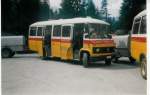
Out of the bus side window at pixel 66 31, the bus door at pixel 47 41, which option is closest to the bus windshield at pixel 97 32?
the bus side window at pixel 66 31

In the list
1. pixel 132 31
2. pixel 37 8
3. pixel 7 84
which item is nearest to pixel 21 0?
pixel 37 8

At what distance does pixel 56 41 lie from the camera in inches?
576

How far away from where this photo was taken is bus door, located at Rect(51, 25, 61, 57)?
14.5 metres

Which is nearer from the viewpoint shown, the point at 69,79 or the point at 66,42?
the point at 69,79

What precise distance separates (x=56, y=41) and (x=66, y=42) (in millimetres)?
751

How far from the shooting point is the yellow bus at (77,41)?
12.9m

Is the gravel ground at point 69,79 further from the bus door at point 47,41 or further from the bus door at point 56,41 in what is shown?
the bus door at point 47,41

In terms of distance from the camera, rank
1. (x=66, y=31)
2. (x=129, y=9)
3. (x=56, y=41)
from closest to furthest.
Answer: (x=129, y=9)
(x=66, y=31)
(x=56, y=41)

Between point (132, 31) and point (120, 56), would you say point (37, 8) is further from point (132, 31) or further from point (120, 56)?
point (120, 56)

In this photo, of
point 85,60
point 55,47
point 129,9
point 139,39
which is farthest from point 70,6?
point 55,47

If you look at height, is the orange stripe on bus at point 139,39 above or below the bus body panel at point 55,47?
above

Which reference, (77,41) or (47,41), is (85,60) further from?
(47,41)

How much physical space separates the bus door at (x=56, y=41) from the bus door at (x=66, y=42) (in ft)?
0.84

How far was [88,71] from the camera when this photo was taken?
11.9m
